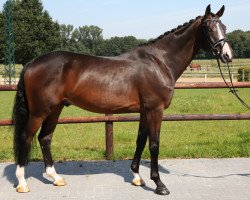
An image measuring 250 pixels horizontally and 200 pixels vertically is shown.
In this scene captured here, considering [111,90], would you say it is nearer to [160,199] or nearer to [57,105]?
[57,105]

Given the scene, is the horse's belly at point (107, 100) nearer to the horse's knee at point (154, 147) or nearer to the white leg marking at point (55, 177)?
the horse's knee at point (154, 147)

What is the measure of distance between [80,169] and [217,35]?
2644 millimetres

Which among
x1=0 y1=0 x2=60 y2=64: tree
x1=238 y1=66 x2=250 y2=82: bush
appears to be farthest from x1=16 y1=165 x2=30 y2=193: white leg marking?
x1=0 y1=0 x2=60 y2=64: tree

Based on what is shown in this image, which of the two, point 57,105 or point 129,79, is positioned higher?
point 129,79

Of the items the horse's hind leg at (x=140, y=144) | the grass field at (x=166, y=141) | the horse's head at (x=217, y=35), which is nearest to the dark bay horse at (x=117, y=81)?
the horse's head at (x=217, y=35)

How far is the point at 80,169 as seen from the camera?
5348 mm

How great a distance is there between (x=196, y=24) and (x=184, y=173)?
2008 mm

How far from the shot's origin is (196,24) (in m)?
4.50

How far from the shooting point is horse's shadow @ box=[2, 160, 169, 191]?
16.5 ft

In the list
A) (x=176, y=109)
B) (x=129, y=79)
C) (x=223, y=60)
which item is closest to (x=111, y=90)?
(x=129, y=79)

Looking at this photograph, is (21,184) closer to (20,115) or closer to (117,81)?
(20,115)

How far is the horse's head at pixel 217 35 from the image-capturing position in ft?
13.9

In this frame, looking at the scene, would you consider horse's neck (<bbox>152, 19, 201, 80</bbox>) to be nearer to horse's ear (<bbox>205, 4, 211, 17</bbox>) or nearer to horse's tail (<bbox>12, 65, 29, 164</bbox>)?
horse's ear (<bbox>205, 4, 211, 17</bbox>)

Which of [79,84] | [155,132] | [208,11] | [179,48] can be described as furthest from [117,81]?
[208,11]
